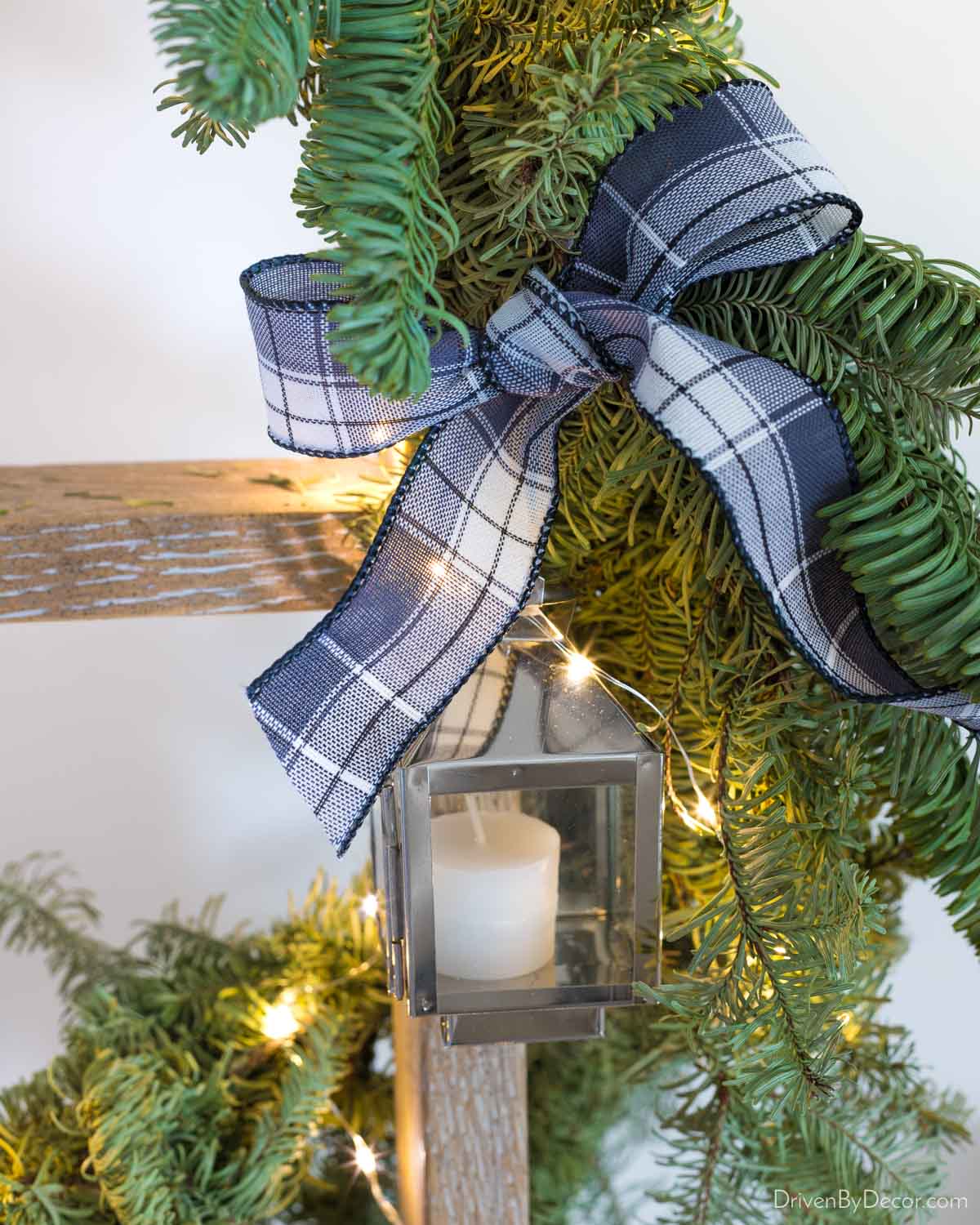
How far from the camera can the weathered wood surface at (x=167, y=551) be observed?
0.41 m

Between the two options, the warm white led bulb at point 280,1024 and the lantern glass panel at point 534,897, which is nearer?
the lantern glass panel at point 534,897

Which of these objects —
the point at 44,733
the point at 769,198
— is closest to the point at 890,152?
the point at 769,198

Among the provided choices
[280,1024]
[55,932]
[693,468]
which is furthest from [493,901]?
[55,932]

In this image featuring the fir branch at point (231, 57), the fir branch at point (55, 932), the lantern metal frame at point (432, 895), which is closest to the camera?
the fir branch at point (231, 57)

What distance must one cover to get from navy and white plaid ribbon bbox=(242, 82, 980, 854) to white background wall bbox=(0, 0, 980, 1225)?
0.89ft

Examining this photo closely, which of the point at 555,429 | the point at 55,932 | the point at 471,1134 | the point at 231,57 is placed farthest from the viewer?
the point at 55,932

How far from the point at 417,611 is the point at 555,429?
69mm

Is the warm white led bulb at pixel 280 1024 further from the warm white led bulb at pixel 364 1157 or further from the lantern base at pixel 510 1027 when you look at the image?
the lantern base at pixel 510 1027

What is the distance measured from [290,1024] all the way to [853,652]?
37 centimetres

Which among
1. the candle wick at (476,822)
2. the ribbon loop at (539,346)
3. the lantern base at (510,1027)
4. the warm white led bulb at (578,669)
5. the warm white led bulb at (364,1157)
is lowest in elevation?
the warm white led bulb at (364,1157)

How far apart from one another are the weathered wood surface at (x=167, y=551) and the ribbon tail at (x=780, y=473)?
18 cm

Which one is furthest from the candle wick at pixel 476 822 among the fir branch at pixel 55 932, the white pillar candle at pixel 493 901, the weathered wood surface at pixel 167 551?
the fir branch at pixel 55 932

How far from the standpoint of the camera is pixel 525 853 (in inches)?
13.7

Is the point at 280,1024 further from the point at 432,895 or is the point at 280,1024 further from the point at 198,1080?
the point at 432,895
